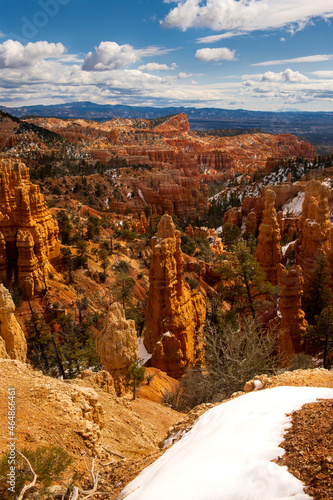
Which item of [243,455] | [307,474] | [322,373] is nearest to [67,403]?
[243,455]

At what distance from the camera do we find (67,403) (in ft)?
19.3

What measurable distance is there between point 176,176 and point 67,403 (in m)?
78.1

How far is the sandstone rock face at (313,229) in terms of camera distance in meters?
21.5

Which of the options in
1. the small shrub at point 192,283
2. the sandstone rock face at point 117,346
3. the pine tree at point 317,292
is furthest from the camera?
the small shrub at point 192,283

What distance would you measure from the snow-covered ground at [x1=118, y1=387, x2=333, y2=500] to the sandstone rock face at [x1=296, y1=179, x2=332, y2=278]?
1724 centimetres

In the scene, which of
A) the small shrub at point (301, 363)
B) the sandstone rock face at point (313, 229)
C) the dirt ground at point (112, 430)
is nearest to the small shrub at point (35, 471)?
the dirt ground at point (112, 430)

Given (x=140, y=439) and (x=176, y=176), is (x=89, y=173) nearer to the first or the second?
(x=176, y=176)

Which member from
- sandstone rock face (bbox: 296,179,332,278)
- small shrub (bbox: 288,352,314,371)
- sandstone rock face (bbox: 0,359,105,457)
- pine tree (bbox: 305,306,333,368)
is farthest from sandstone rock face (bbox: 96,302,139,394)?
sandstone rock face (bbox: 296,179,332,278)

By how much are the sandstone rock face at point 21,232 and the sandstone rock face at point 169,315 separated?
26.8ft

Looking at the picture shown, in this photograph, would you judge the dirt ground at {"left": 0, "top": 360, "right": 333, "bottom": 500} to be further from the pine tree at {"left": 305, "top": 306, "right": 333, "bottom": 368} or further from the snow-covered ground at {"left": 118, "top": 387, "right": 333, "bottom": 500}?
the pine tree at {"left": 305, "top": 306, "right": 333, "bottom": 368}

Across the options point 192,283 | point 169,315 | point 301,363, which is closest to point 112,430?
point 301,363

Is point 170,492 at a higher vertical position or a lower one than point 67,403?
higher

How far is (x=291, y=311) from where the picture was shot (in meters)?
15.7

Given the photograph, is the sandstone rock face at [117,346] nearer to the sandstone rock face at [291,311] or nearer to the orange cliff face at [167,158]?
the sandstone rock face at [291,311]
